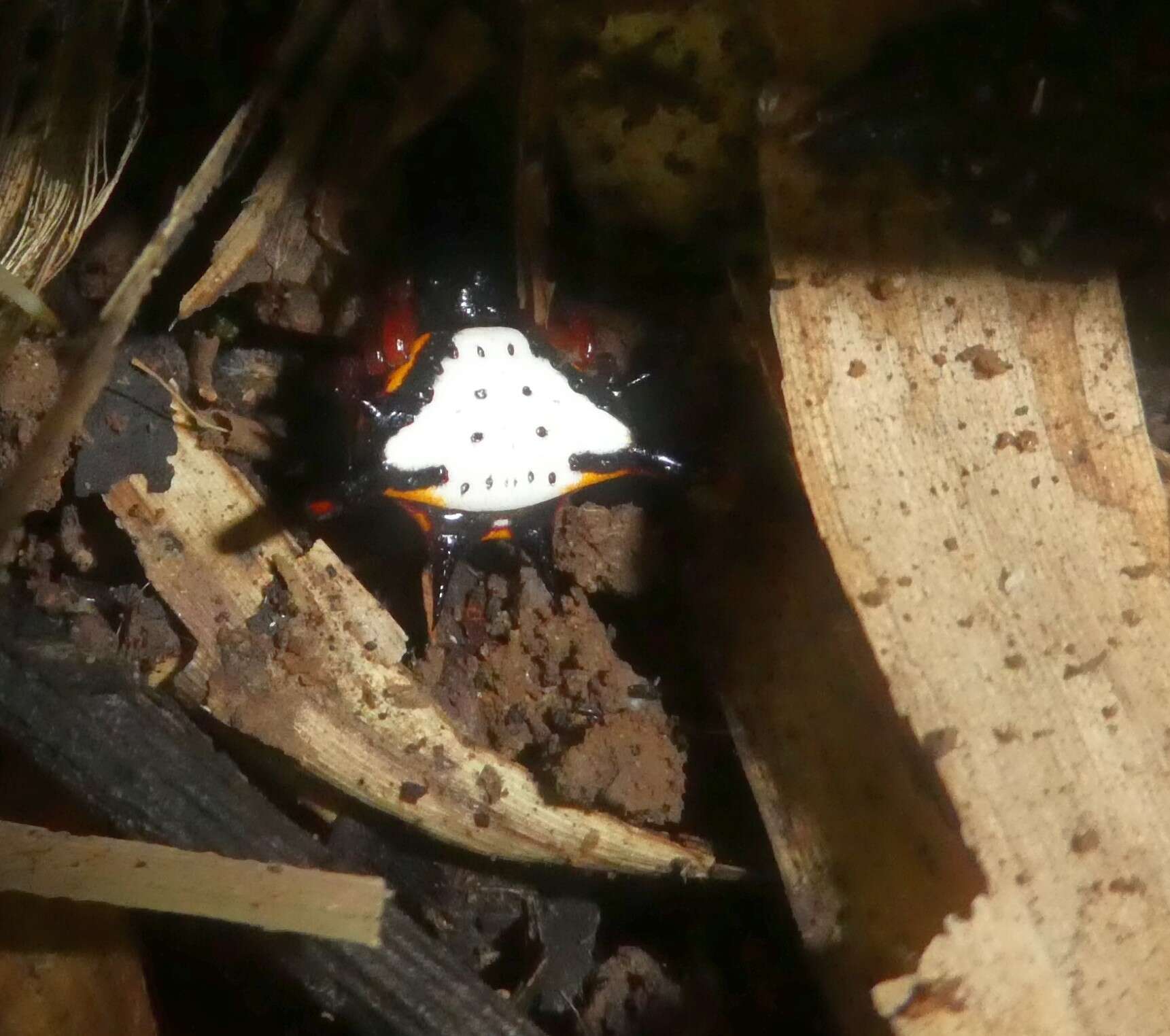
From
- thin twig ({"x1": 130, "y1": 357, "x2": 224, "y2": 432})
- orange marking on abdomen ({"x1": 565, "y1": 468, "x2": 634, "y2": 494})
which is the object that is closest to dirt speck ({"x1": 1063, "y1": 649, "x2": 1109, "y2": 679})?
orange marking on abdomen ({"x1": 565, "y1": 468, "x2": 634, "y2": 494})

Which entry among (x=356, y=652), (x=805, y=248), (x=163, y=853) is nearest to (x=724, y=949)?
(x=356, y=652)

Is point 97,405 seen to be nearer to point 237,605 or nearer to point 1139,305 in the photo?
point 237,605

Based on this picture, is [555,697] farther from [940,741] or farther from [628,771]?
[940,741]

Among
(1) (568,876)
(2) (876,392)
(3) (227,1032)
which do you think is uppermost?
(2) (876,392)

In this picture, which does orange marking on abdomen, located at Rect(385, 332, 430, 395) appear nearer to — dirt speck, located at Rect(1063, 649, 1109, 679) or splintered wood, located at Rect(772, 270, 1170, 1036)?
splintered wood, located at Rect(772, 270, 1170, 1036)

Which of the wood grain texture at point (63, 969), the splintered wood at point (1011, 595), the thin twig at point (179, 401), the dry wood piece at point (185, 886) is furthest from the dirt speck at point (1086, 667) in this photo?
the wood grain texture at point (63, 969)

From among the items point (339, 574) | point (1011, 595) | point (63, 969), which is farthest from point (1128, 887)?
point (63, 969)

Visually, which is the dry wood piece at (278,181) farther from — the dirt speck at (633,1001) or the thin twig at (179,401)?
the dirt speck at (633,1001)
